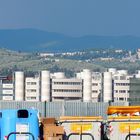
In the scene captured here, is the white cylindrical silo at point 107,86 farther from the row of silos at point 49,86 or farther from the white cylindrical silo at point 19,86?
the white cylindrical silo at point 19,86

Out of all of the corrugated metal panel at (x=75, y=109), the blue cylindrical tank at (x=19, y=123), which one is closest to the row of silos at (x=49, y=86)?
the corrugated metal panel at (x=75, y=109)

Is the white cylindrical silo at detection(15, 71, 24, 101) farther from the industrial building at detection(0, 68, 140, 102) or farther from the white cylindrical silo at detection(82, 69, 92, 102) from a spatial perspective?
the white cylindrical silo at detection(82, 69, 92, 102)

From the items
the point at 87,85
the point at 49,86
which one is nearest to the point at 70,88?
the point at 49,86

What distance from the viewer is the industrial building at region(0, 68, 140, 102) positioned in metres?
154

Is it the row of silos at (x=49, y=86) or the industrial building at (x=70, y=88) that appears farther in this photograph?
the industrial building at (x=70, y=88)

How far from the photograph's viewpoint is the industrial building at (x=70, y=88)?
15362 cm

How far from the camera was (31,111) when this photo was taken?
74.9 feet

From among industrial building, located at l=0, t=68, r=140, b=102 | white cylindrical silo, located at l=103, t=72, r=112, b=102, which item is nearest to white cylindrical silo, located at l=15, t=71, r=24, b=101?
industrial building, located at l=0, t=68, r=140, b=102

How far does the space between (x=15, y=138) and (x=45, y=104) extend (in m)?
33.0

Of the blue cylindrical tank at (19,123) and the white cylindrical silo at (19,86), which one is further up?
the white cylindrical silo at (19,86)

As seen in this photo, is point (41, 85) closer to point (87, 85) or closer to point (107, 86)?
point (87, 85)

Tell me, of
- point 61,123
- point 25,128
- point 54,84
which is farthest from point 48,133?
point 54,84

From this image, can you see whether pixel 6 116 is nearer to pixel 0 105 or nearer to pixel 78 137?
pixel 78 137

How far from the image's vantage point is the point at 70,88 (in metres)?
168
